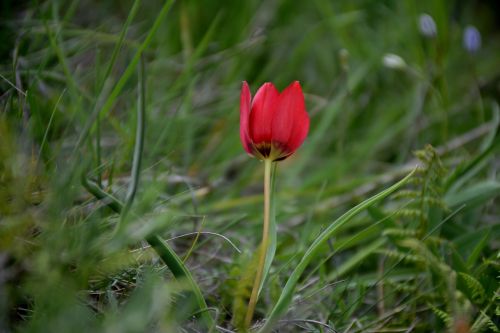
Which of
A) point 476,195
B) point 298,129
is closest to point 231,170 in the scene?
point 476,195

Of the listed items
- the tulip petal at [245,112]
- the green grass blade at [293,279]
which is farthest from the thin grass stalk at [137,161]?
the green grass blade at [293,279]

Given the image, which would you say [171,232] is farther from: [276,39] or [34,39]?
[276,39]

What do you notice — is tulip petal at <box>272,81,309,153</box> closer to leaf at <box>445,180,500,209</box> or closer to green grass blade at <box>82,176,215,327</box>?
green grass blade at <box>82,176,215,327</box>

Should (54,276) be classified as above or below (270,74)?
above

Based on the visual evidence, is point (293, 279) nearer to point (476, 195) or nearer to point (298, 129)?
point (298, 129)

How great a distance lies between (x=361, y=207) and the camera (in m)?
1.01

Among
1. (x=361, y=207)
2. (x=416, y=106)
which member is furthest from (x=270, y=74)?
(x=361, y=207)

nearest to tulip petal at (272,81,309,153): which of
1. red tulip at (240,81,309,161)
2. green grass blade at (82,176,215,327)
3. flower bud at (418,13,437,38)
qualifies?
red tulip at (240,81,309,161)

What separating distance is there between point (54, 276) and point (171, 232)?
450 mm

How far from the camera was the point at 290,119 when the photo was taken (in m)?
1.05

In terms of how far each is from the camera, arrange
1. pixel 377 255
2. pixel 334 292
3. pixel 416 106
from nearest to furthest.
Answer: pixel 334 292 < pixel 377 255 < pixel 416 106

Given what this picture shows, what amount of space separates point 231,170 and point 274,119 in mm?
1116

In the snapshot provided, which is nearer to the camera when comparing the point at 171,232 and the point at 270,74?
the point at 171,232

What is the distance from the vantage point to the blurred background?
0.98m
